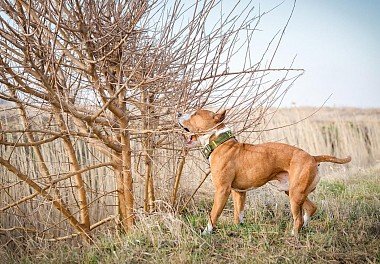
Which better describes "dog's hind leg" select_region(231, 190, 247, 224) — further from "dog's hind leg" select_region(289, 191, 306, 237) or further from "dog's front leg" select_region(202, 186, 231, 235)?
"dog's hind leg" select_region(289, 191, 306, 237)

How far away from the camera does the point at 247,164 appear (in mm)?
4105

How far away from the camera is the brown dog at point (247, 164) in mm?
3949

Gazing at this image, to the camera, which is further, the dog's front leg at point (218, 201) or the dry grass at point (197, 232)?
the dog's front leg at point (218, 201)

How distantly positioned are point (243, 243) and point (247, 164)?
717 mm

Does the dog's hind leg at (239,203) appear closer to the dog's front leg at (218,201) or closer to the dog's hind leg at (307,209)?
the dog's front leg at (218,201)

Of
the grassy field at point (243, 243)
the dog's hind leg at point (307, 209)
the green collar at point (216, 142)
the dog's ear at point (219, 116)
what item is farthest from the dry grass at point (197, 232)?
the dog's ear at point (219, 116)

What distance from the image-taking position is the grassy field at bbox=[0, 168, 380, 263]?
12.0ft

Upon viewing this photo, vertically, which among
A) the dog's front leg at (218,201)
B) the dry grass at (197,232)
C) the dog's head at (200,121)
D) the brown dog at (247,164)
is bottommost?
the dry grass at (197,232)

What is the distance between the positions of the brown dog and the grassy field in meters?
0.24

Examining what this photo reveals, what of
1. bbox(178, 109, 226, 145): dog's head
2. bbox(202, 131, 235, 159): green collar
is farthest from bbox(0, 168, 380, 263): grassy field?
bbox(178, 109, 226, 145): dog's head

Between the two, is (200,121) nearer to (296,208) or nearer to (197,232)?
(197,232)

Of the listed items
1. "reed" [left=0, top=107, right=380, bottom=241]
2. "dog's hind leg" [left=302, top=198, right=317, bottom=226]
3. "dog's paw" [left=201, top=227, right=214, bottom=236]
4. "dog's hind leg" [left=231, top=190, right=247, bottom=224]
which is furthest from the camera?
"reed" [left=0, top=107, right=380, bottom=241]

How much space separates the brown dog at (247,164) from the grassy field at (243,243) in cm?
24

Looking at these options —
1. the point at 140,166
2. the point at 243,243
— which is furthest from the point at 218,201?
the point at 140,166
